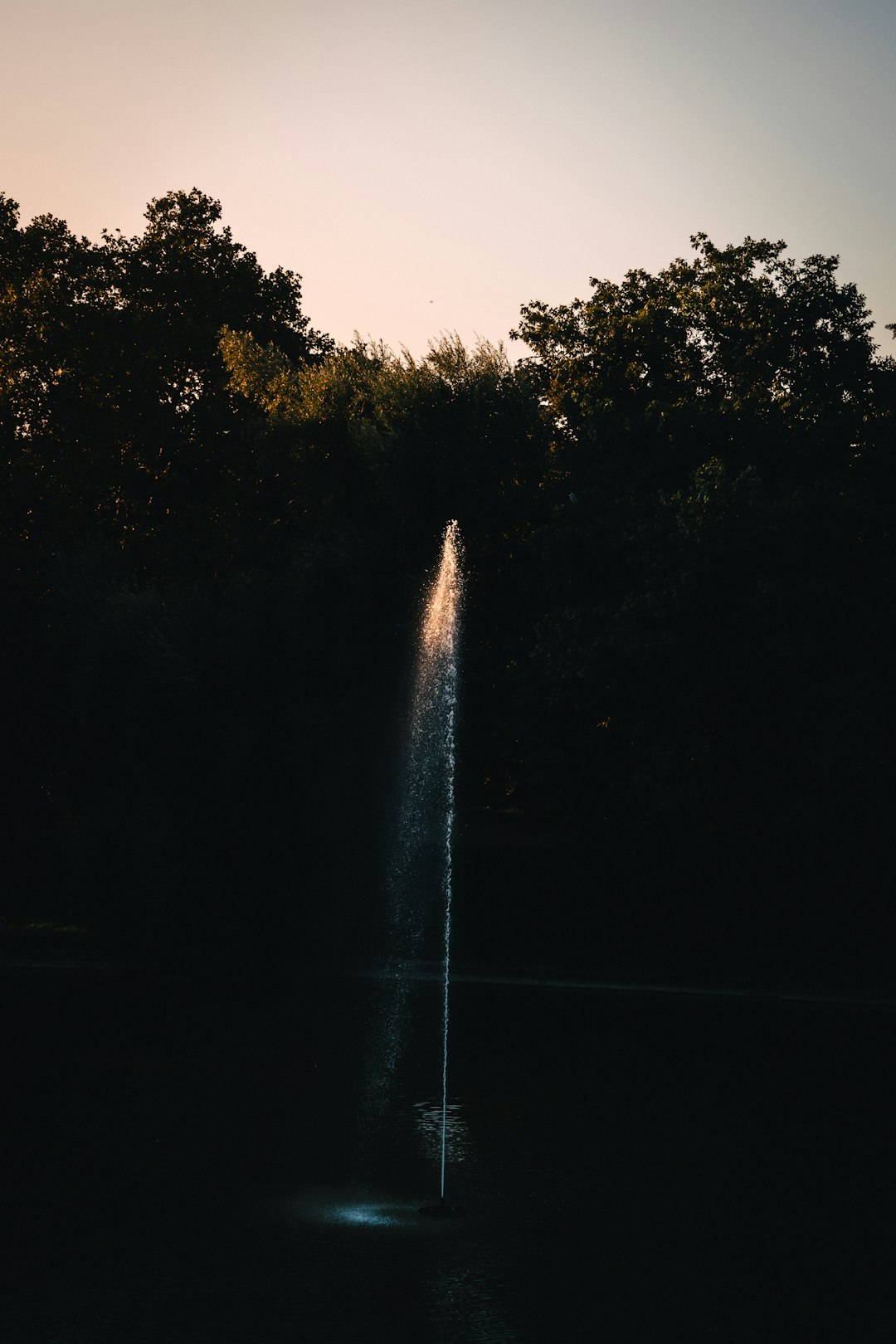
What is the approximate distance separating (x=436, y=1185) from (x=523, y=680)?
16.8m

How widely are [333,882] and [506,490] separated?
349 inches

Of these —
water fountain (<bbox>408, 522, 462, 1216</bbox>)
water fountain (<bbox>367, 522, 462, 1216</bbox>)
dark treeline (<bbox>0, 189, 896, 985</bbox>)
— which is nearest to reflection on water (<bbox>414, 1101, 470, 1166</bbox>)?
dark treeline (<bbox>0, 189, 896, 985</bbox>)

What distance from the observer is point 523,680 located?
2681 centimetres

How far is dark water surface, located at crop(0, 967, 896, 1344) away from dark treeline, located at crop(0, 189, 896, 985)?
24.8 ft

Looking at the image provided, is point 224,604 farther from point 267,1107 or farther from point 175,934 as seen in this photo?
point 267,1107

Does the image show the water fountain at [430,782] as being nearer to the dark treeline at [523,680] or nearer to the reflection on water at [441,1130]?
the dark treeline at [523,680]

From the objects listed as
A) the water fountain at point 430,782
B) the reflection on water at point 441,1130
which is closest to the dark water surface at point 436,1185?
the reflection on water at point 441,1130

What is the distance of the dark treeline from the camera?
24.9 m

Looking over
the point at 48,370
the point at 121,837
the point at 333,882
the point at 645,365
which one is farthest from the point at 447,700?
the point at 48,370

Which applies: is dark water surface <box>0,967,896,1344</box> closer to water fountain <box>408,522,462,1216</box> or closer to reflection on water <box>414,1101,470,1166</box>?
reflection on water <box>414,1101,470,1166</box>

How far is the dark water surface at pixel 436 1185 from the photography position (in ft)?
25.0

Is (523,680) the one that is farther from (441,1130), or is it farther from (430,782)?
(441,1130)

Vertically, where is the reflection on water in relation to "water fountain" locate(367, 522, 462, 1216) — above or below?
below

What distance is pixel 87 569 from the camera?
29.8 m
